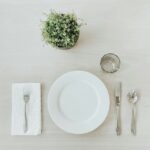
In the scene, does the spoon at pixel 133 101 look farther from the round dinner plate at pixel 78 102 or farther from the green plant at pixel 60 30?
the green plant at pixel 60 30

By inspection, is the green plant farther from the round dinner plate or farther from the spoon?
the spoon

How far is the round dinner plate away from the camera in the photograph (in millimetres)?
1042

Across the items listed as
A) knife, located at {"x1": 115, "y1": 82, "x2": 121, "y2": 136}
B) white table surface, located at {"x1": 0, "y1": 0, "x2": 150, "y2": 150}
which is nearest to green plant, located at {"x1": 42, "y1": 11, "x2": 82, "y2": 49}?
white table surface, located at {"x1": 0, "y1": 0, "x2": 150, "y2": 150}

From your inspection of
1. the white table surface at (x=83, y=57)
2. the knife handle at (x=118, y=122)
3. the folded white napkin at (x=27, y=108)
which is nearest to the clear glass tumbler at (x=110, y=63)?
the white table surface at (x=83, y=57)

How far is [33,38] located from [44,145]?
1.32 feet

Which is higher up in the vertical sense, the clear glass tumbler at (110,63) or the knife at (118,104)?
the clear glass tumbler at (110,63)

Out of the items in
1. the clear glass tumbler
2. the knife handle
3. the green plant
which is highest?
the green plant

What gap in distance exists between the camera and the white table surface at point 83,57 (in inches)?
42.0

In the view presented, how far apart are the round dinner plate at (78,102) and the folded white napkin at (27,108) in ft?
0.18

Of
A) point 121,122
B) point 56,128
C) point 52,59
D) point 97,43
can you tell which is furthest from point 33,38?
point 121,122

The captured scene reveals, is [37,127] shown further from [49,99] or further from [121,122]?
[121,122]

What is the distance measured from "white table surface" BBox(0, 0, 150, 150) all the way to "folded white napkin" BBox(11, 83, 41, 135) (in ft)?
0.07

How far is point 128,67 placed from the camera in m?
1.11

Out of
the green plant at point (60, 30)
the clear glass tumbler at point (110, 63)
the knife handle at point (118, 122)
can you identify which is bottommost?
the knife handle at point (118, 122)
